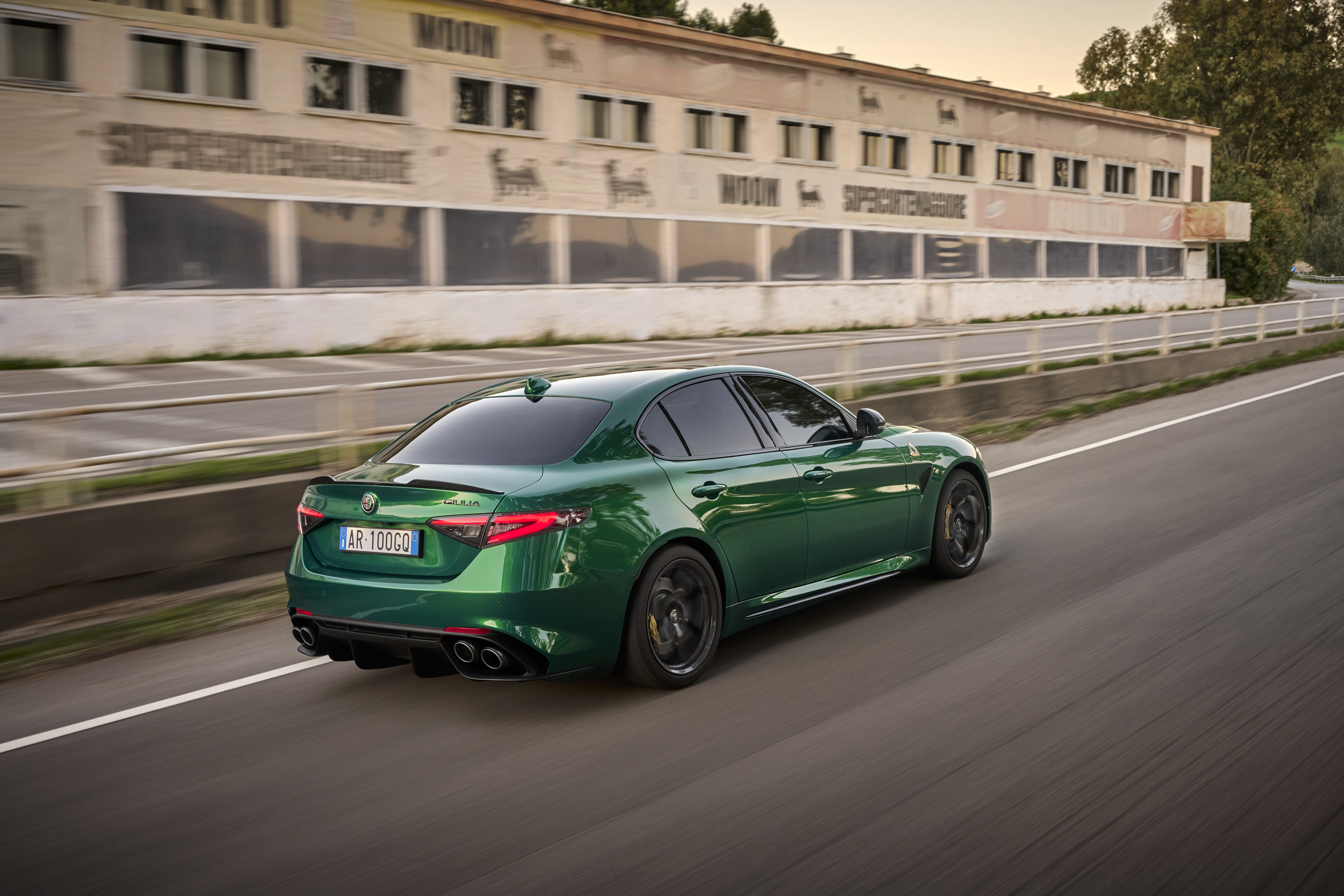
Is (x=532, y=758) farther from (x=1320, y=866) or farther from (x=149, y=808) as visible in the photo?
(x=1320, y=866)

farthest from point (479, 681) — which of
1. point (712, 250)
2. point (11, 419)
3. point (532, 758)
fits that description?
point (712, 250)

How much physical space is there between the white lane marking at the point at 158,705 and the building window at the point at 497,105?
27.0 m

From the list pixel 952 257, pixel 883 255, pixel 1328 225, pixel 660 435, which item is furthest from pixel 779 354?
pixel 1328 225

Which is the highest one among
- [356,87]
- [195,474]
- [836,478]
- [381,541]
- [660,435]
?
[356,87]

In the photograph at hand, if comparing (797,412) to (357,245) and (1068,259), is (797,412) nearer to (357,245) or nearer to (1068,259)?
(357,245)

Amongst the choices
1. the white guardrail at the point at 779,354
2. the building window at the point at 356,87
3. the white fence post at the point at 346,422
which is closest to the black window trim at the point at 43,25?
the building window at the point at 356,87

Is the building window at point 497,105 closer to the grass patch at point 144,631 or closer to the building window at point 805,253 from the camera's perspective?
the building window at point 805,253

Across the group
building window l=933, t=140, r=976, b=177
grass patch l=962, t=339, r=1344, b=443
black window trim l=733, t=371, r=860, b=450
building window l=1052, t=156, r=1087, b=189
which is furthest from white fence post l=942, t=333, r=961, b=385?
building window l=1052, t=156, r=1087, b=189

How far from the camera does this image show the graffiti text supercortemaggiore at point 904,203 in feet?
139

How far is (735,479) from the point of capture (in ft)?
19.7

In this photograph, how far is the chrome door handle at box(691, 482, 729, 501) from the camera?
5.75 metres

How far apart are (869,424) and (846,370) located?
25.3ft

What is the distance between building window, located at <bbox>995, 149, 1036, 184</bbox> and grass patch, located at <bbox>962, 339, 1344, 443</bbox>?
2463cm

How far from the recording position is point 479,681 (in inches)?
219
